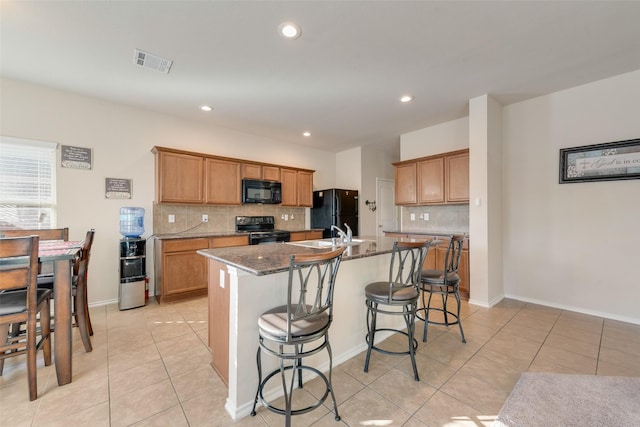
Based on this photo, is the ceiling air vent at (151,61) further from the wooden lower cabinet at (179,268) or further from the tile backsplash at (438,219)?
the tile backsplash at (438,219)

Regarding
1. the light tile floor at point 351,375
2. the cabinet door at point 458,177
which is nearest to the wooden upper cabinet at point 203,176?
the light tile floor at point 351,375

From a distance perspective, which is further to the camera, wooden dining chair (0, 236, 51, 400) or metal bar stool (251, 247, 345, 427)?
wooden dining chair (0, 236, 51, 400)

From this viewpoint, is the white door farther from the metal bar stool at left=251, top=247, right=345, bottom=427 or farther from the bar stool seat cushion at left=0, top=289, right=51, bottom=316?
the bar stool seat cushion at left=0, top=289, right=51, bottom=316

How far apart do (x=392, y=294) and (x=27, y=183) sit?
14.5 ft

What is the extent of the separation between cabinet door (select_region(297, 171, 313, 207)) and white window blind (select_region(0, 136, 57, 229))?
3.66 metres

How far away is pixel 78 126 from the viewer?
3406 mm

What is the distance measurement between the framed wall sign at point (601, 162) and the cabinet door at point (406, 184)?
1990 mm

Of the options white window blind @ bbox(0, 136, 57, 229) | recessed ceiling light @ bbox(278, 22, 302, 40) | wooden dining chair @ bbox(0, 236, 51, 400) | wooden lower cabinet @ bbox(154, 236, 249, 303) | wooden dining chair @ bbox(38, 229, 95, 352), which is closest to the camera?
wooden dining chair @ bbox(0, 236, 51, 400)

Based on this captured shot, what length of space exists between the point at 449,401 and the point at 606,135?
143 inches

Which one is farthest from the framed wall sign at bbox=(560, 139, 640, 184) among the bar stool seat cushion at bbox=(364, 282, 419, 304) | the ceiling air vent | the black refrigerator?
the ceiling air vent

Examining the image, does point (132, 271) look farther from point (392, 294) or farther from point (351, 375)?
point (392, 294)

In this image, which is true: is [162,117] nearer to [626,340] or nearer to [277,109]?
[277,109]

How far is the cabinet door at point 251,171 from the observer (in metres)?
4.59

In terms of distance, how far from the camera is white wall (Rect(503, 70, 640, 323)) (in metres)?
2.95
